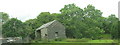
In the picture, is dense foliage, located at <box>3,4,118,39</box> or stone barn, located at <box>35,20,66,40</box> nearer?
stone barn, located at <box>35,20,66,40</box>

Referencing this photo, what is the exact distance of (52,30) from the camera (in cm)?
2891

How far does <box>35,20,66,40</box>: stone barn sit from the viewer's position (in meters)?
28.5

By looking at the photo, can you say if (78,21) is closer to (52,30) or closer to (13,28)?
(52,30)

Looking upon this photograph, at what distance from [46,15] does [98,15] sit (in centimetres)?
827

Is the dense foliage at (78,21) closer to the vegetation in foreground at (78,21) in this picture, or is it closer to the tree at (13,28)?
the vegetation in foreground at (78,21)

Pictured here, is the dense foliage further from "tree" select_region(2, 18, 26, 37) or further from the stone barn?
"tree" select_region(2, 18, 26, 37)

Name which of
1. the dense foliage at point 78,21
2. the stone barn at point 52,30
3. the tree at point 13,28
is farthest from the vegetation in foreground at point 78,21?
the tree at point 13,28

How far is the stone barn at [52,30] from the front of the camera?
28.5 meters

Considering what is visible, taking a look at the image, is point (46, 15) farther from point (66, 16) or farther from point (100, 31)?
point (100, 31)

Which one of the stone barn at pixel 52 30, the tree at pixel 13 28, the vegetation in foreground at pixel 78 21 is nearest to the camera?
the tree at pixel 13 28

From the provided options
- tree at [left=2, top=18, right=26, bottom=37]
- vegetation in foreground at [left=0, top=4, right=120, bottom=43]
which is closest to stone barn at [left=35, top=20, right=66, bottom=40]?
vegetation in foreground at [left=0, top=4, right=120, bottom=43]

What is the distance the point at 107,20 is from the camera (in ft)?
121

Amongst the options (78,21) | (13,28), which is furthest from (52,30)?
(13,28)

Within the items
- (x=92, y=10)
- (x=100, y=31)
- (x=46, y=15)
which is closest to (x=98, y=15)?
(x=92, y=10)
